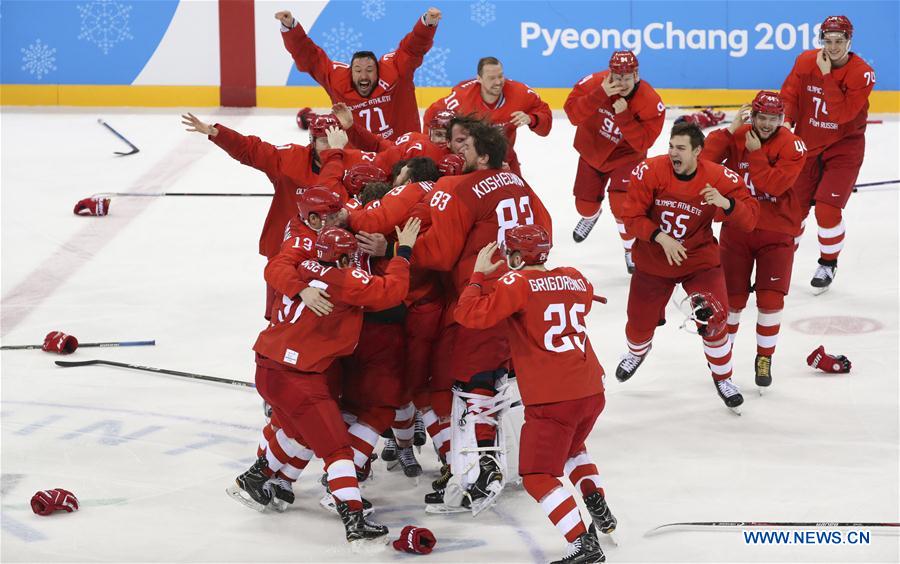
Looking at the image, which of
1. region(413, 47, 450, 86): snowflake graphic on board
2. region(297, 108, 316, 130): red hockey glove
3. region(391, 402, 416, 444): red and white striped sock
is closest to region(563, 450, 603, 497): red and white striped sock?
region(391, 402, 416, 444): red and white striped sock

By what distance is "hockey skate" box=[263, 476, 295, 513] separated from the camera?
209 inches

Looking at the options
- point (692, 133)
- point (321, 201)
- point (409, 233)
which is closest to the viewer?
point (321, 201)

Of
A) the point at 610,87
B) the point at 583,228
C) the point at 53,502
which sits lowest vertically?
the point at 53,502

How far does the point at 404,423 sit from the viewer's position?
18.6ft

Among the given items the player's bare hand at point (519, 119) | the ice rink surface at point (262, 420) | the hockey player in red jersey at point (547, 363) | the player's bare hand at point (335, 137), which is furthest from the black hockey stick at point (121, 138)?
the hockey player in red jersey at point (547, 363)

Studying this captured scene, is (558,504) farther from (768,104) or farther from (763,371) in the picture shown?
(768,104)

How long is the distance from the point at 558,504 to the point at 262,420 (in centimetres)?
219

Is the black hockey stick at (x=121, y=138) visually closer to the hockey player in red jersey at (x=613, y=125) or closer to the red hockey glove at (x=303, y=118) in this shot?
the red hockey glove at (x=303, y=118)

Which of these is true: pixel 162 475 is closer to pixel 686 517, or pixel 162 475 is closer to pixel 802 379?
pixel 686 517

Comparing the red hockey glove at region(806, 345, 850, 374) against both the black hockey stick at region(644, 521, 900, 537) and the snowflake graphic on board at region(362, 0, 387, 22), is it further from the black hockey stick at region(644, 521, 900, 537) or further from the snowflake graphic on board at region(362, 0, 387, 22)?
the snowflake graphic on board at region(362, 0, 387, 22)

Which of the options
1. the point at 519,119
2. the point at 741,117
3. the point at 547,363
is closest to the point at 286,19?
the point at 519,119

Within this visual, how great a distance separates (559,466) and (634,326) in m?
2.00

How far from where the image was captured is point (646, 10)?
13.3 metres

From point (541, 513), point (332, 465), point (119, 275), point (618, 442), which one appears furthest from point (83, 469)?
point (119, 275)
